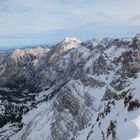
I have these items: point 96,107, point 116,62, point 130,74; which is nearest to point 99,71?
point 116,62

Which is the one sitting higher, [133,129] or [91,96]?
[133,129]

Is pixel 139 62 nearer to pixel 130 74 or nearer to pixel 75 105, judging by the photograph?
pixel 130 74

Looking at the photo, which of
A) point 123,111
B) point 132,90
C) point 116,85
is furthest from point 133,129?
point 116,85

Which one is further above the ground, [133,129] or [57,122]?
[133,129]

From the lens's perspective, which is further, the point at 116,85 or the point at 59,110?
the point at 59,110

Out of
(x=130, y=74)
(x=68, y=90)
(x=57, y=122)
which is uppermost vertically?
(x=130, y=74)

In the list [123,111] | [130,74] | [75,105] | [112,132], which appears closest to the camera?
[112,132]

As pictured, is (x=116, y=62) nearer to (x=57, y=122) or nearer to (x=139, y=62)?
(x=139, y=62)

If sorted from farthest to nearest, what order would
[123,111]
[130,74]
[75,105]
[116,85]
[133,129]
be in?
[75,105] < [116,85] < [130,74] < [123,111] < [133,129]

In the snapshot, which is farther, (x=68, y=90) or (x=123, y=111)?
(x=68, y=90)
